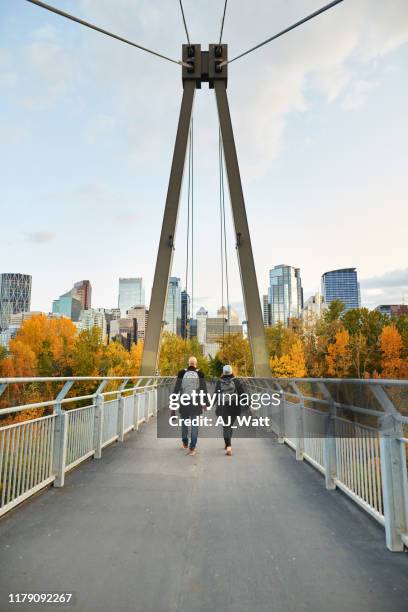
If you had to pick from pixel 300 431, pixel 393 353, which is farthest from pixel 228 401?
pixel 393 353

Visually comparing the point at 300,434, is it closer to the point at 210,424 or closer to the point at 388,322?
the point at 210,424

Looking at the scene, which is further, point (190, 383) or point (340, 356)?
point (340, 356)

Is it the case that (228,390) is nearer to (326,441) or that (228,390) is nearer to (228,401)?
(228,401)

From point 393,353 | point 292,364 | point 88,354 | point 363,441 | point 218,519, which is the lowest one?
point 218,519

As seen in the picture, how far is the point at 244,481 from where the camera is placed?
5.14 meters

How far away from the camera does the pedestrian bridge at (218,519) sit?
8.26 feet

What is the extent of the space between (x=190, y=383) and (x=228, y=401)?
71 centimetres

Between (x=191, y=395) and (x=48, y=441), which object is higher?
(x=191, y=395)

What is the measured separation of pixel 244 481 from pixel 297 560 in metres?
2.26

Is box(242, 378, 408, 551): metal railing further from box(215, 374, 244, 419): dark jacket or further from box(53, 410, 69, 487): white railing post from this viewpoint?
box(53, 410, 69, 487): white railing post

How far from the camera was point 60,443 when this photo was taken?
16.3 feet

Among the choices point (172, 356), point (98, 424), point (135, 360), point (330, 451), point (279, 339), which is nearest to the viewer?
point (330, 451)

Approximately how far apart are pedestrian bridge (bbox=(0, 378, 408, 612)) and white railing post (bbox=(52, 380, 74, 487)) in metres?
0.01

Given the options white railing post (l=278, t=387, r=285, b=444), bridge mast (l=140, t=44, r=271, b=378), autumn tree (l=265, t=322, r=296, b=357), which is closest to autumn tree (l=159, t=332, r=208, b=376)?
autumn tree (l=265, t=322, r=296, b=357)
